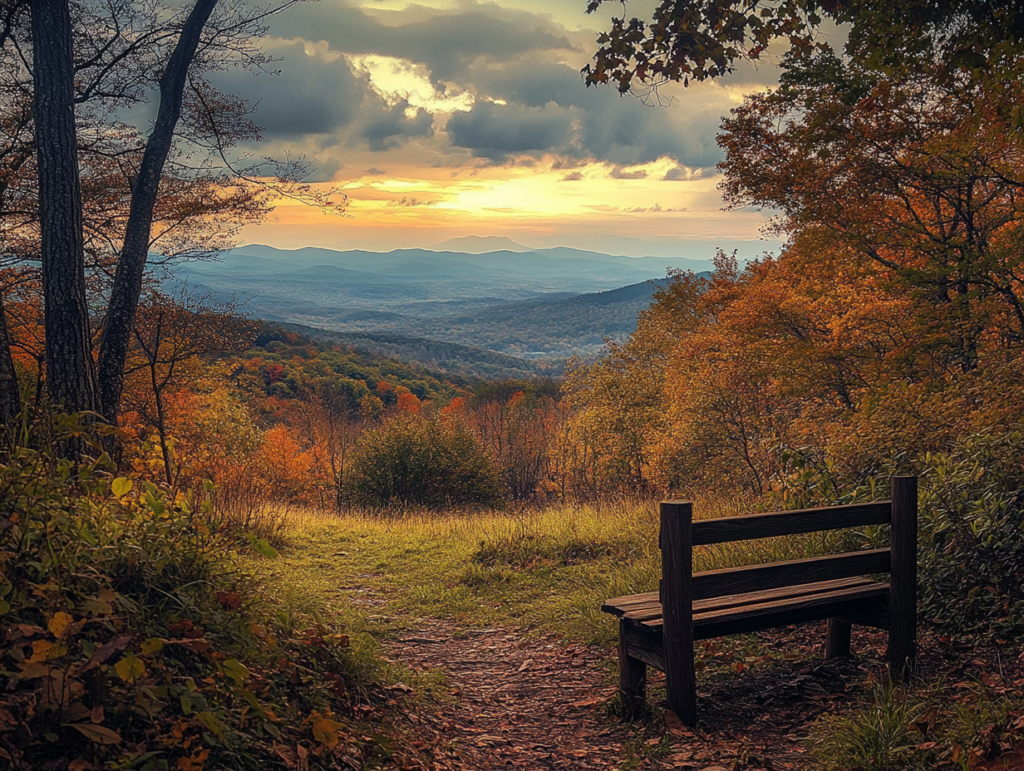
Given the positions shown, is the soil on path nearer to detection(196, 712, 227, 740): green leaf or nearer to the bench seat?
the bench seat

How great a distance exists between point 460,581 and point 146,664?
580cm

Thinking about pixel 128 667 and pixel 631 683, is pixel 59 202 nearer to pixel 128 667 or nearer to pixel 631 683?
pixel 128 667

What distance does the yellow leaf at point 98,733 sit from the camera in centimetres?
242

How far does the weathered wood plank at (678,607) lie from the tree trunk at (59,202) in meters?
4.92

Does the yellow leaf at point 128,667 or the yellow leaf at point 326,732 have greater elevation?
the yellow leaf at point 128,667

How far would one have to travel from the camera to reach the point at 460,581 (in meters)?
8.62

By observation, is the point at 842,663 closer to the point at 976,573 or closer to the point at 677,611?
the point at 976,573

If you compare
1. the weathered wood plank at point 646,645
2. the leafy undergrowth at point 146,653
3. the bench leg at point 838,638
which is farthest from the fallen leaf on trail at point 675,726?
the leafy undergrowth at point 146,653

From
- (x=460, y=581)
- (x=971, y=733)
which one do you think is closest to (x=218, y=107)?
(x=460, y=581)

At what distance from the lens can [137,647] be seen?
305 cm

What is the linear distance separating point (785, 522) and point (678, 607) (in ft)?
2.92

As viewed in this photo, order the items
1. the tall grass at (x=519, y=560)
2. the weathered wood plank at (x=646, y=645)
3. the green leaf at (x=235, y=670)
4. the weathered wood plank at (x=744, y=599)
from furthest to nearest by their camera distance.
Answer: the tall grass at (x=519, y=560)
the weathered wood plank at (x=744, y=599)
the weathered wood plank at (x=646, y=645)
the green leaf at (x=235, y=670)

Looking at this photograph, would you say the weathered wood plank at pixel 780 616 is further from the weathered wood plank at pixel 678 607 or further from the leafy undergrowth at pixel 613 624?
the leafy undergrowth at pixel 613 624

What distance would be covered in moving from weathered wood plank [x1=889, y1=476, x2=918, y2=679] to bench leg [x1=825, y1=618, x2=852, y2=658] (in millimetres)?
296
